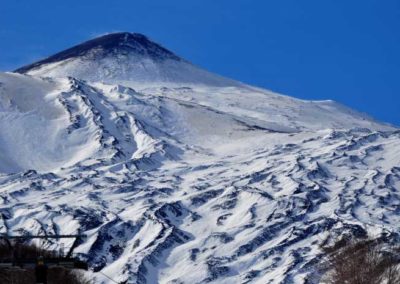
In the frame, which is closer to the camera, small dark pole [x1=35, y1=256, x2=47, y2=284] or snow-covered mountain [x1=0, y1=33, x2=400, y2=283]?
small dark pole [x1=35, y1=256, x2=47, y2=284]

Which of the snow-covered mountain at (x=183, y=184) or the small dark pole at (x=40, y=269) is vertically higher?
the snow-covered mountain at (x=183, y=184)

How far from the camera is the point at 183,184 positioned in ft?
433

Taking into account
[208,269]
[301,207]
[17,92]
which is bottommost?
[208,269]

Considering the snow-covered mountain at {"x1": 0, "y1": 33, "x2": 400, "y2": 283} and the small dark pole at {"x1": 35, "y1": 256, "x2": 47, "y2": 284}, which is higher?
the snow-covered mountain at {"x1": 0, "y1": 33, "x2": 400, "y2": 283}

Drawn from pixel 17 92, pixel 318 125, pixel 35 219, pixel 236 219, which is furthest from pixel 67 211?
pixel 318 125

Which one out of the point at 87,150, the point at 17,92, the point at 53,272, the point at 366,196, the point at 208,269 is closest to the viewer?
the point at 53,272

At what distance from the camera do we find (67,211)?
122500 mm

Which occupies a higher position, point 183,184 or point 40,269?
point 183,184

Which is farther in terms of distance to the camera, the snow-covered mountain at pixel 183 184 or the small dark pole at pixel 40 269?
the snow-covered mountain at pixel 183 184

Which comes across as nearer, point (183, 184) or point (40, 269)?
point (40, 269)

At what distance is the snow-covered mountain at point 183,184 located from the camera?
113m

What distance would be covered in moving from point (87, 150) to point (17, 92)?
26436mm

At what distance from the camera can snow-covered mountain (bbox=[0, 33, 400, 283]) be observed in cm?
11319

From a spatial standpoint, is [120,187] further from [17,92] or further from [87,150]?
[17,92]
